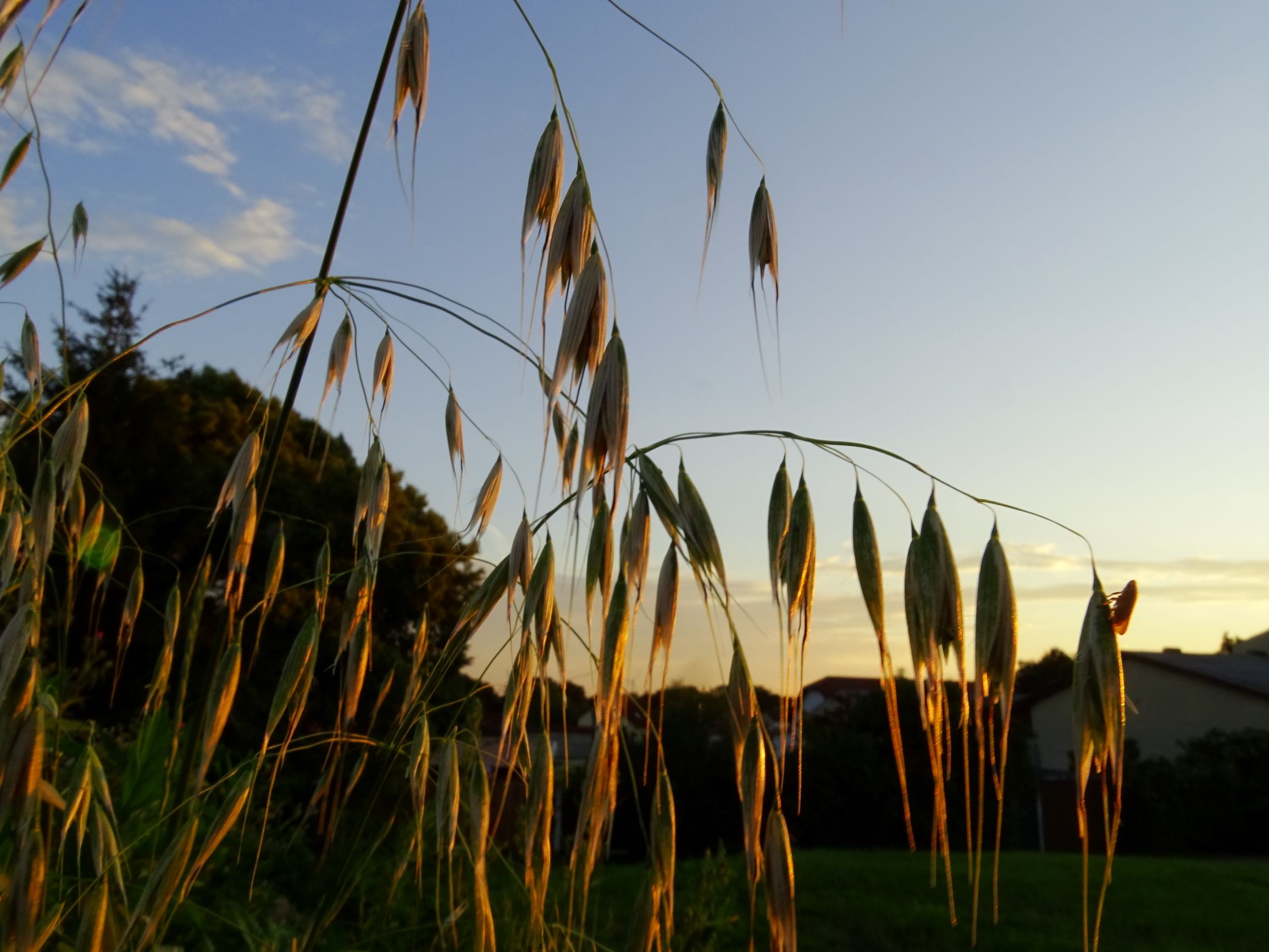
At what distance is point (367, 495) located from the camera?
1.08 metres

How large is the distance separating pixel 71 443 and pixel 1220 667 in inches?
824

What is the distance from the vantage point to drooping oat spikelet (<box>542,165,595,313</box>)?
2.59ft

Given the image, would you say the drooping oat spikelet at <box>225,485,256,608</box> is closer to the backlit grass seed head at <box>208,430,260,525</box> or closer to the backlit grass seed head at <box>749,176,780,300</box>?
the backlit grass seed head at <box>208,430,260,525</box>

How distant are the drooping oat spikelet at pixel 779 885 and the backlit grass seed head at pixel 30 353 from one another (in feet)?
3.01

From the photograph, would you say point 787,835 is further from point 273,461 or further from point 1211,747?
point 1211,747

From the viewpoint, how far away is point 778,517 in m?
0.80

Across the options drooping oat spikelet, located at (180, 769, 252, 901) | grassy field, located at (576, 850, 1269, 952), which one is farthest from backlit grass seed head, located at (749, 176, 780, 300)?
grassy field, located at (576, 850, 1269, 952)

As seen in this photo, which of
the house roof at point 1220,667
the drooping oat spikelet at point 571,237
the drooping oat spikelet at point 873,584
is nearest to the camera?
the drooping oat spikelet at point 873,584

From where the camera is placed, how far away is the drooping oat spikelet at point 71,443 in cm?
105

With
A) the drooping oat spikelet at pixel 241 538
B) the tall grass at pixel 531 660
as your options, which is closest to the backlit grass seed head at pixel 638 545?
the tall grass at pixel 531 660

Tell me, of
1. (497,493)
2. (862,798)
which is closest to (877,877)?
(862,798)

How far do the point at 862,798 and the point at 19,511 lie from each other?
480 inches

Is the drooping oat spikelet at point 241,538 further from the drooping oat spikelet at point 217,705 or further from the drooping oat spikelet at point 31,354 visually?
the drooping oat spikelet at point 31,354

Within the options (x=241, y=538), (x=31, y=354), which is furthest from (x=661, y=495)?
(x=31, y=354)
